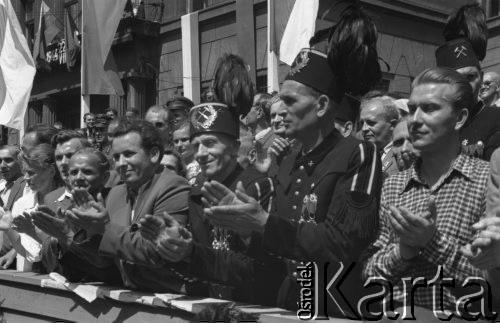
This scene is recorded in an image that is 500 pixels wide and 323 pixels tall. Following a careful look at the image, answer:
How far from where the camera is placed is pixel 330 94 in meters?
3.41

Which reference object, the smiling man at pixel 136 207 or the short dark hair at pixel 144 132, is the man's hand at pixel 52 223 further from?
the short dark hair at pixel 144 132

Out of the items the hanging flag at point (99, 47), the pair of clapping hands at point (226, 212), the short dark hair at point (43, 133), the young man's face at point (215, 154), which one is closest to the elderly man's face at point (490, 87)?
the young man's face at point (215, 154)

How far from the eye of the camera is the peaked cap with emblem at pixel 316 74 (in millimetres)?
3391

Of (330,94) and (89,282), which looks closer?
(330,94)

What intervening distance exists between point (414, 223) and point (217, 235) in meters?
1.43

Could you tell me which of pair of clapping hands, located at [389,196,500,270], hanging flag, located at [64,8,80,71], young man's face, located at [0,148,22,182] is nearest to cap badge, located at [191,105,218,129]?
pair of clapping hands, located at [389,196,500,270]

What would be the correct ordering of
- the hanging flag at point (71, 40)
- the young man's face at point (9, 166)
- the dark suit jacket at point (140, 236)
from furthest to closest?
the hanging flag at point (71, 40), the young man's face at point (9, 166), the dark suit jacket at point (140, 236)

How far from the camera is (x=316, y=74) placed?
11.2 ft

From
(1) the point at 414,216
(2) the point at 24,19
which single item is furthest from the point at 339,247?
(2) the point at 24,19

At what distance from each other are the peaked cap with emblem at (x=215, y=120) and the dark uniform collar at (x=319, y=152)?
0.73 m

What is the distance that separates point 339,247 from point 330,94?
77cm

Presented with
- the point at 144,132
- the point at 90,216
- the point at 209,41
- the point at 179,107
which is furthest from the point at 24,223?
the point at 209,41

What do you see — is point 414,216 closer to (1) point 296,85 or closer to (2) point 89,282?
(1) point 296,85

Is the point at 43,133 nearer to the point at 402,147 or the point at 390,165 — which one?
the point at 390,165
